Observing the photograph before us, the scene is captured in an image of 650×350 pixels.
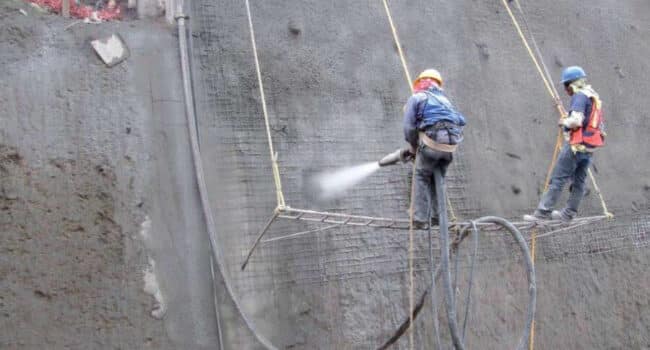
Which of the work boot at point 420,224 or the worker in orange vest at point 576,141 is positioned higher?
the worker in orange vest at point 576,141

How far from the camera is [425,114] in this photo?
5.14 meters

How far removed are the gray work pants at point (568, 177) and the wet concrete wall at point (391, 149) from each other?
4.28 ft

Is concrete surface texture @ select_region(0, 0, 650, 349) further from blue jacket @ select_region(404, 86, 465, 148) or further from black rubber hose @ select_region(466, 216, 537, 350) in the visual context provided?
black rubber hose @ select_region(466, 216, 537, 350)

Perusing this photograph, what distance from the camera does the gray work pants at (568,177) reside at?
19.6 feet

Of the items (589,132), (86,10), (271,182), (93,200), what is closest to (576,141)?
(589,132)

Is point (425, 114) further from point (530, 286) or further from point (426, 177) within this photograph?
point (530, 286)

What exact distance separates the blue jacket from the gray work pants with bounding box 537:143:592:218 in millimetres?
1369

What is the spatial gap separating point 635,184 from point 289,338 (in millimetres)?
5112

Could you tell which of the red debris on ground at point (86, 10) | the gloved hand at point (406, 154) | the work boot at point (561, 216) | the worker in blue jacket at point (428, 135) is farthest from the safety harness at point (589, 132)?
the red debris on ground at point (86, 10)

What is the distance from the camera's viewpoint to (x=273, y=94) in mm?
6516

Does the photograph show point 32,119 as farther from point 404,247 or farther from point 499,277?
point 499,277

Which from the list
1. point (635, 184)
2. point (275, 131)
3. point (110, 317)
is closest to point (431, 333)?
point (275, 131)

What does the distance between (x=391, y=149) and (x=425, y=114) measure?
6.00 ft

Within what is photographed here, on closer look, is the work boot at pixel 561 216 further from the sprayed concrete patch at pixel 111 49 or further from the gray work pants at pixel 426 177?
the sprayed concrete patch at pixel 111 49
